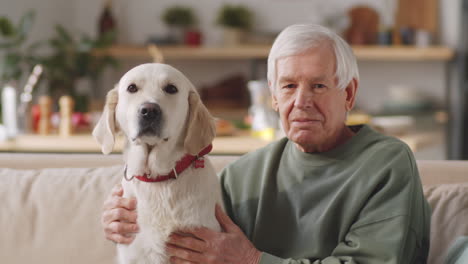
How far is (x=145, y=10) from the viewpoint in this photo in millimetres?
5848

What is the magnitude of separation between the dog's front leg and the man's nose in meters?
0.39

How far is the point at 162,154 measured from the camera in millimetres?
1312

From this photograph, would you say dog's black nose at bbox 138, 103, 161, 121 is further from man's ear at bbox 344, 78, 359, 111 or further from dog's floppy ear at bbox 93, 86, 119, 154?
man's ear at bbox 344, 78, 359, 111

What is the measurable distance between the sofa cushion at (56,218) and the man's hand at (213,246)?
48cm

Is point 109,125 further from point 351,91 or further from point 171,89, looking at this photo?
point 351,91

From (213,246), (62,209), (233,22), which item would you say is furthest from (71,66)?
(213,246)

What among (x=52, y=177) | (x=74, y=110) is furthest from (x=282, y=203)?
(x=74, y=110)

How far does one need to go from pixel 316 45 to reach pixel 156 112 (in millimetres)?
438

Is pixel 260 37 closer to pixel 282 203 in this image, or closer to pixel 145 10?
pixel 145 10

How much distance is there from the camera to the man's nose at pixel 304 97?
4.85 feet

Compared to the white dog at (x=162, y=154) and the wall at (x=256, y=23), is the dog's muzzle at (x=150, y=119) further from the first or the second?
the wall at (x=256, y=23)

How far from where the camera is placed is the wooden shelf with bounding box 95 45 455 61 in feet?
17.0

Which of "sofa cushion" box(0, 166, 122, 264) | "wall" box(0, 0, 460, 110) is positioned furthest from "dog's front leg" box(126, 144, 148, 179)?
"wall" box(0, 0, 460, 110)

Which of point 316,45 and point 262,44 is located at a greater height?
point 316,45
